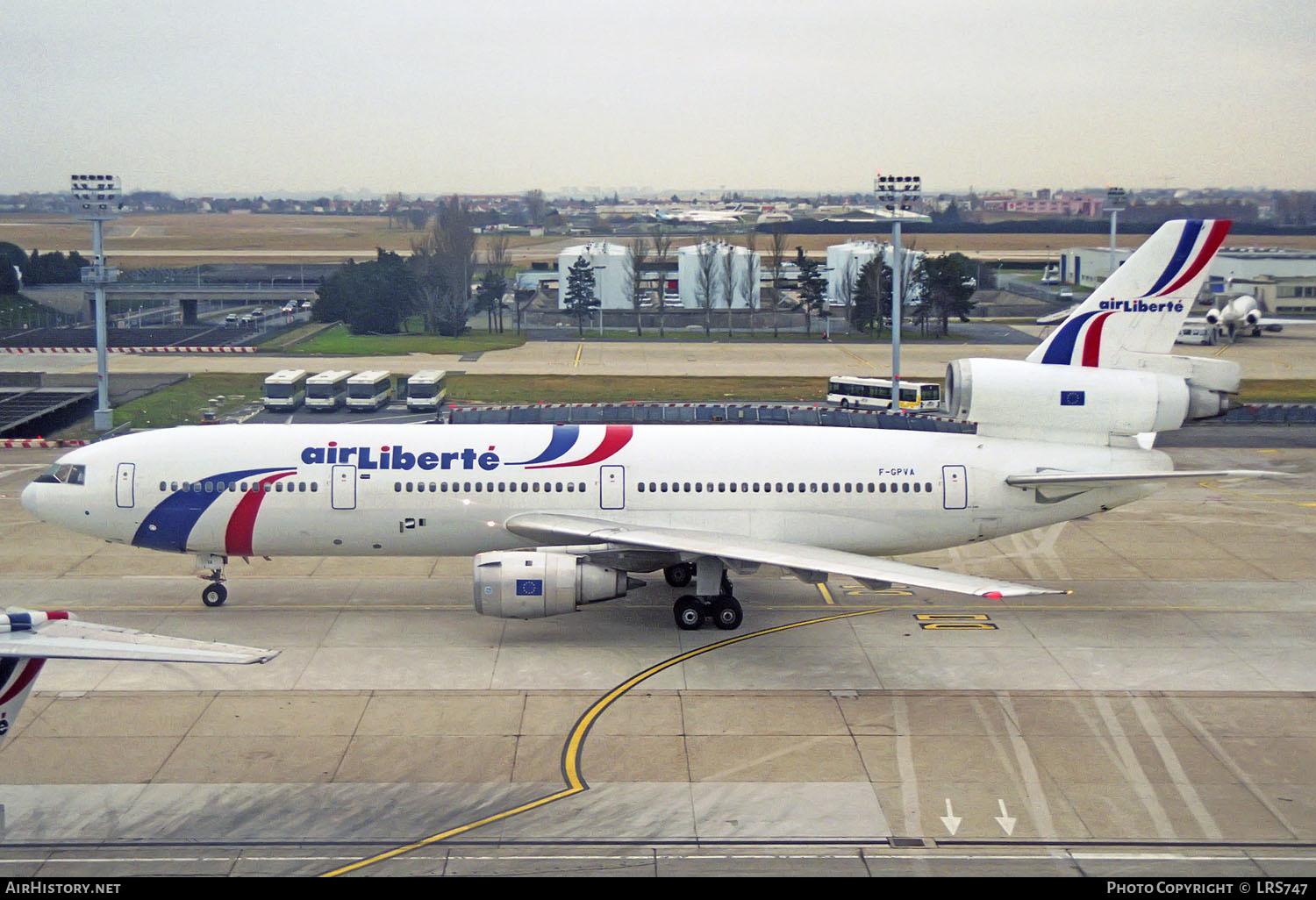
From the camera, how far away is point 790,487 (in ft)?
102

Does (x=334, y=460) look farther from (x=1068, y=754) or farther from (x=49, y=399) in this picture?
(x=49, y=399)

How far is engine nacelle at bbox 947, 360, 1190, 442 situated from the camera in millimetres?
31375

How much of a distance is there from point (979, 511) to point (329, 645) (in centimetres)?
1703

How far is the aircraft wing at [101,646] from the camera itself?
15398mm

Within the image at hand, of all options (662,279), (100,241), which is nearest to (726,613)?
(100,241)

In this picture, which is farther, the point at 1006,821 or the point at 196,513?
the point at 196,513

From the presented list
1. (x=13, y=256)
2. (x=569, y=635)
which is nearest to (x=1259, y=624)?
(x=569, y=635)

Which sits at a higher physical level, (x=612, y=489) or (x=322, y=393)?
(x=612, y=489)

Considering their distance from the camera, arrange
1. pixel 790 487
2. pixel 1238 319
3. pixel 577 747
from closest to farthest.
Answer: pixel 577 747, pixel 790 487, pixel 1238 319

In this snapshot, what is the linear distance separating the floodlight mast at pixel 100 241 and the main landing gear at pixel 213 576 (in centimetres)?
3107

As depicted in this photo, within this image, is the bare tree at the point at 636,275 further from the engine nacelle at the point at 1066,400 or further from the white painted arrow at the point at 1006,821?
the white painted arrow at the point at 1006,821

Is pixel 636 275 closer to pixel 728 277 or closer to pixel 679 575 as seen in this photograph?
pixel 728 277

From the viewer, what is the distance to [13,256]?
13100 cm

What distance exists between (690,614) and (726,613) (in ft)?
3.05
